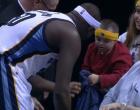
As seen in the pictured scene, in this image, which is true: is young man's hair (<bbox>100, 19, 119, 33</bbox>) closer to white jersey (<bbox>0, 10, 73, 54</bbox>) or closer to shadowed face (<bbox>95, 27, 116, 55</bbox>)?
shadowed face (<bbox>95, 27, 116, 55</bbox>)

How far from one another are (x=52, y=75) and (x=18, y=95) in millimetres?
1076

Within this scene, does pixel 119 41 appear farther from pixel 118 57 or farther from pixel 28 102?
pixel 28 102

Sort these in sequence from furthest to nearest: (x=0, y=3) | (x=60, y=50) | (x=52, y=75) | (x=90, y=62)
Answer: (x=0, y=3) < (x=90, y=62) < (x=52, y=75) < (x=60, y=50)

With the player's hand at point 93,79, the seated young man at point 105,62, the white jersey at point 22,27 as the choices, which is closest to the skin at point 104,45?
the seated young man at point 105,62

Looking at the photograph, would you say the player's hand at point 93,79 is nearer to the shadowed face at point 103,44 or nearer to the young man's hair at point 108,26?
the shadowed face at point 103,44

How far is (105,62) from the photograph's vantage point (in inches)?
170

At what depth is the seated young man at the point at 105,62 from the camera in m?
4.21

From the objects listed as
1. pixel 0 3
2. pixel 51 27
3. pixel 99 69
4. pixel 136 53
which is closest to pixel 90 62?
pixel 99 69

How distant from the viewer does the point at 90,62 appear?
4422 mm

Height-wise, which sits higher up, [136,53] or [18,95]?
[18,95]

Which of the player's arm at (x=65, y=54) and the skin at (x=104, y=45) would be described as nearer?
the player's arm at (x=65, y=54)

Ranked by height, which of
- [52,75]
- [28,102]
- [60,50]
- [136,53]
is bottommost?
[136,53]

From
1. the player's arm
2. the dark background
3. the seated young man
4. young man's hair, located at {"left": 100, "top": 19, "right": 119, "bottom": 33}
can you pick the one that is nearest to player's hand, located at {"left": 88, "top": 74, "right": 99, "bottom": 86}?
the seated young man

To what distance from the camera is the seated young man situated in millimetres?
4215
